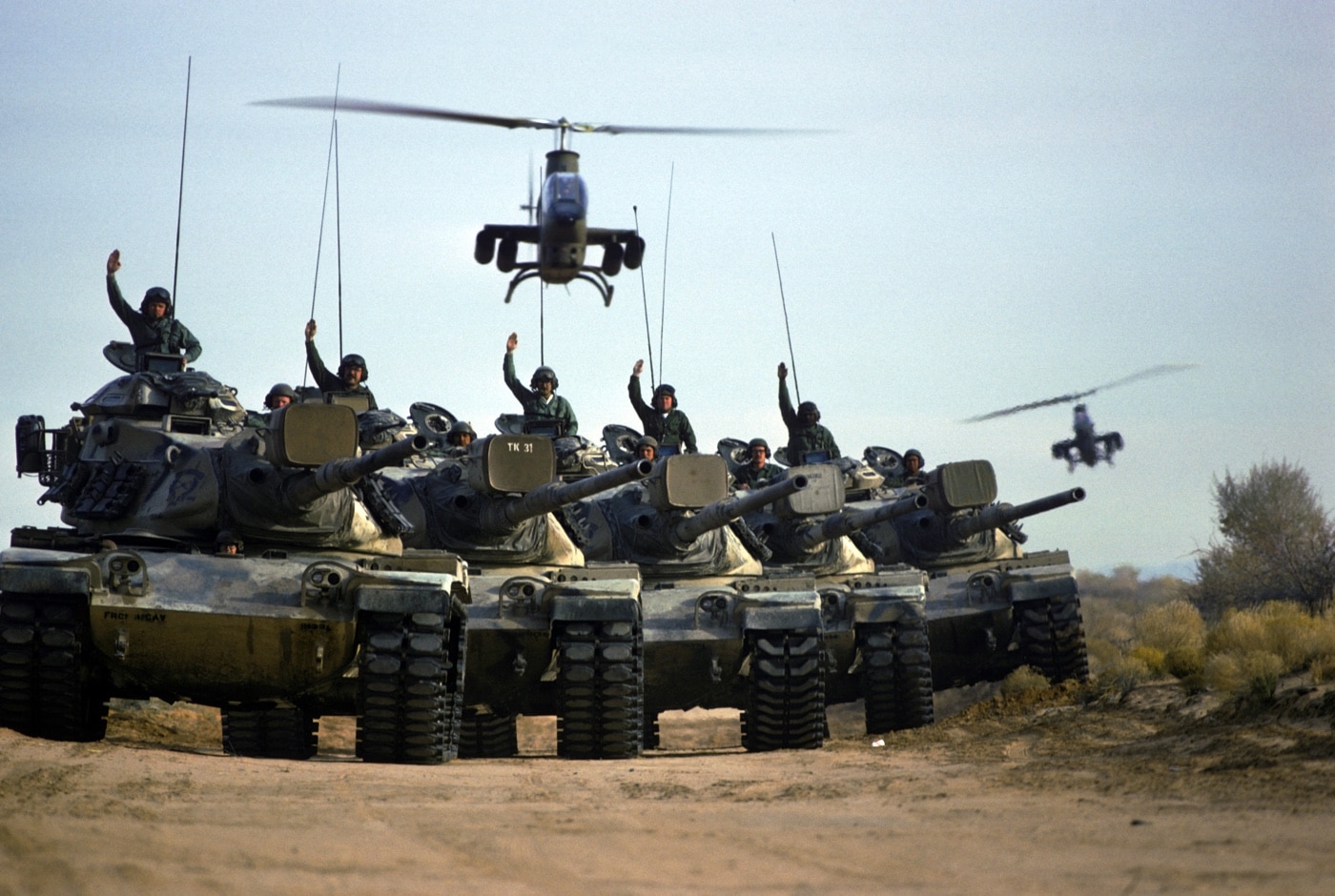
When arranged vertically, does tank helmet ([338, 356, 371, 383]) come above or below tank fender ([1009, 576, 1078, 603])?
above

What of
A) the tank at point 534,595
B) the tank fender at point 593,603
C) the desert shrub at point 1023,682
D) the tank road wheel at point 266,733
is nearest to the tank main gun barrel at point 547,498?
the tank at point 534,595

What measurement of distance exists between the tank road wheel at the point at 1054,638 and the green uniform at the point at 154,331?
34.4 feet

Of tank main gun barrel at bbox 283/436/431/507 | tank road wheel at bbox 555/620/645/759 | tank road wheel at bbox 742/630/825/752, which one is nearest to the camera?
tank main gun barrel at bbox 283/436/431/507

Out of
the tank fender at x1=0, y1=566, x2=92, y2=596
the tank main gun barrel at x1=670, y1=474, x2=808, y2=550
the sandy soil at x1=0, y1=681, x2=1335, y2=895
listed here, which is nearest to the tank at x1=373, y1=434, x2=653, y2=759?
the sandy soil at x1=0, y1=681, x2=1335, y2=895

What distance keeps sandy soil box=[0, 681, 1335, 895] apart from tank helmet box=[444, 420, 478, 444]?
5703 mm

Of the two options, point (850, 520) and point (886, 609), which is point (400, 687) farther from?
point (850, 520)

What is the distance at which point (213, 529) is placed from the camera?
542 inches

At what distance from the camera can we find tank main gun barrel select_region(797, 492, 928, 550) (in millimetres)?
20219

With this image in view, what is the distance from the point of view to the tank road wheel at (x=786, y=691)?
16.2 metres

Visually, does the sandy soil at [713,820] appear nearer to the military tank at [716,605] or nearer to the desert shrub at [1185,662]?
the military tank at [716,605]

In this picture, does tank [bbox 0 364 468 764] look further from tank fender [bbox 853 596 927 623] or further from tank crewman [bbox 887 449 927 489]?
tank crewman [bbox 887 449 927 489]

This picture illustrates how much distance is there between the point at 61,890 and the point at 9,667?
6.99 metres

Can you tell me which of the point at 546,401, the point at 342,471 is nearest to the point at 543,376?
the point at 546,401

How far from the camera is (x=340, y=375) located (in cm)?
1758
